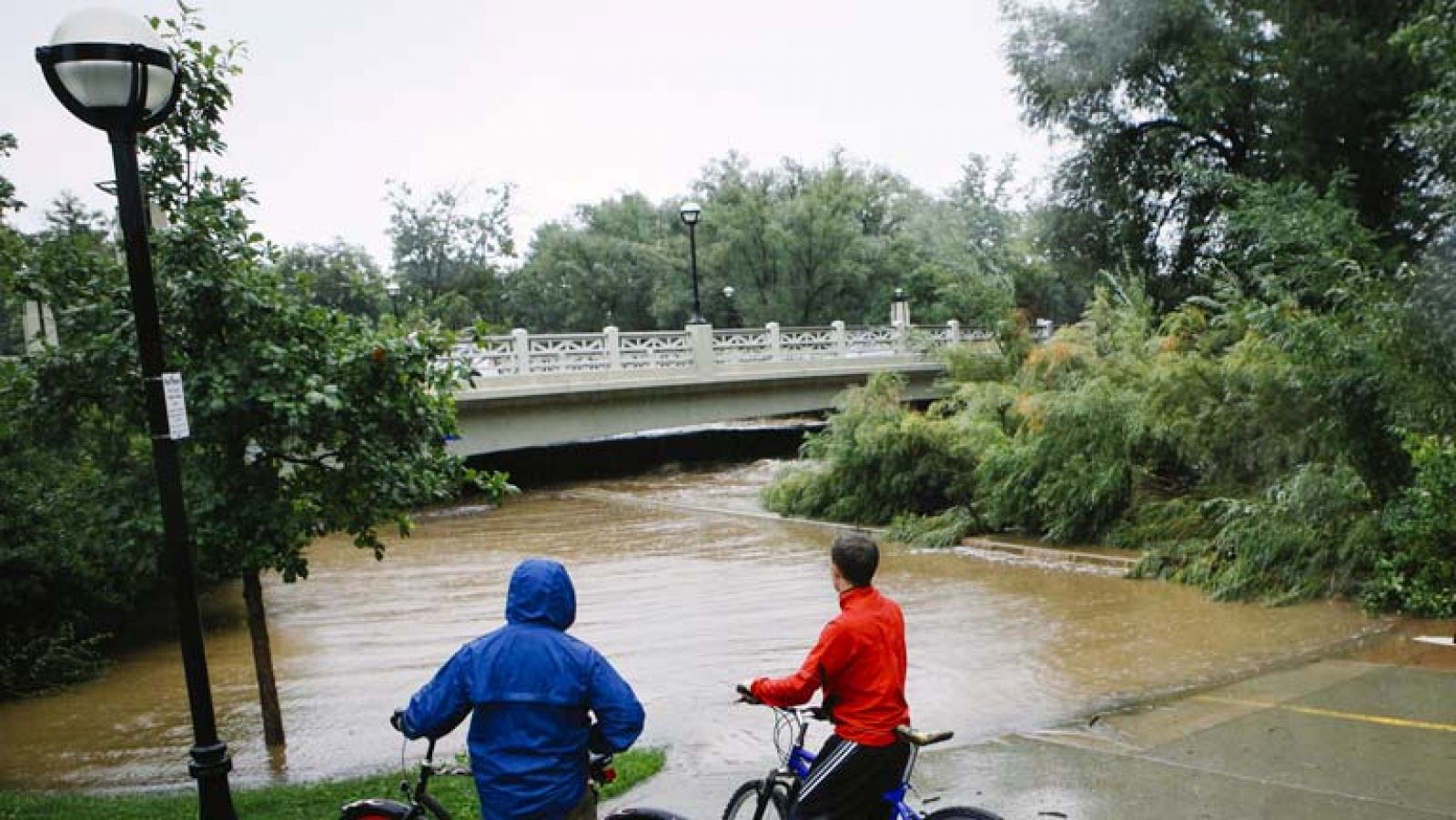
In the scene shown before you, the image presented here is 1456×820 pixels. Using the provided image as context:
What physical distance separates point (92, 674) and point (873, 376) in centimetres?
1439

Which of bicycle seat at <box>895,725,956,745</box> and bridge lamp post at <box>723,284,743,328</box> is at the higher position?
bridge lamp post at <box>723,284,743,328</box>

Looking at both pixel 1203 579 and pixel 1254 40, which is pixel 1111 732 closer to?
pixel 1203 579

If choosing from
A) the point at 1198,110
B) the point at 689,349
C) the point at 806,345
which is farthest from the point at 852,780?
the point at 806,345

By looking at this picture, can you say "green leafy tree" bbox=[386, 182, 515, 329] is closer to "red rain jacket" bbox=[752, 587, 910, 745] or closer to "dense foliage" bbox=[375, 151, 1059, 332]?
"dense foliage" bbox=[375, 151, 1059, 332]

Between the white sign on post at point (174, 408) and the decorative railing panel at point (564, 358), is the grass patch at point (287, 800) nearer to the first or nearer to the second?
the white sign on post at point (174, 408)

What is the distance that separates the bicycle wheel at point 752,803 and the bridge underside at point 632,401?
19.9m

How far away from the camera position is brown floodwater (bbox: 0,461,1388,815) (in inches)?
359

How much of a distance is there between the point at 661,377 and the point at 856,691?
85.4ft

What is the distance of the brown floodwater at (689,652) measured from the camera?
9117 mm

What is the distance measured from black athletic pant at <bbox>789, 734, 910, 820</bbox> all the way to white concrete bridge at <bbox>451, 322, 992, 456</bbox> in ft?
67.5

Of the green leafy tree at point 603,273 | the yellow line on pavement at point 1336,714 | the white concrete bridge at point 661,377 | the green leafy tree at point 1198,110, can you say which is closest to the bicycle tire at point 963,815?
the yellow line on pavement at point 1336,714

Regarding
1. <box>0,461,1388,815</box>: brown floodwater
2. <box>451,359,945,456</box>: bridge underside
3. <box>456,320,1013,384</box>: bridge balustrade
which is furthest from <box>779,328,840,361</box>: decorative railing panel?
<box>0,461,1388,815</box>: brown floodwater

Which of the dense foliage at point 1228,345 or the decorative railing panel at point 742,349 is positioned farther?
the decorative railing panel at point 742,349

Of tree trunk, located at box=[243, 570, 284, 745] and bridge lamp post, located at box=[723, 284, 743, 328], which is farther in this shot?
bridge lamp post, located at box=[723, 284, 743, 328]
